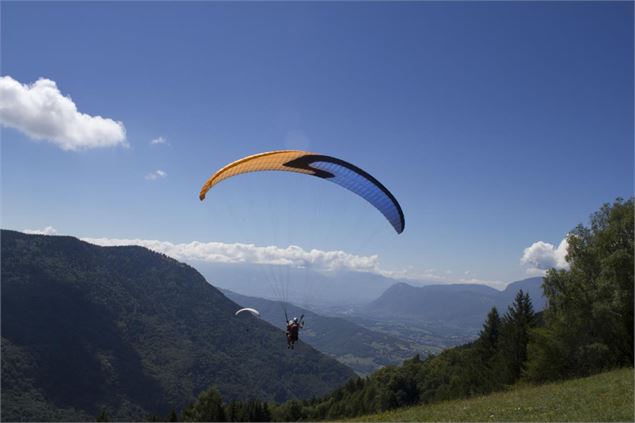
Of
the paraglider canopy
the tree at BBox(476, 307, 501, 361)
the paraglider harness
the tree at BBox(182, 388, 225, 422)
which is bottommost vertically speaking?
the tree at BBox(182, 388, 225, 422)

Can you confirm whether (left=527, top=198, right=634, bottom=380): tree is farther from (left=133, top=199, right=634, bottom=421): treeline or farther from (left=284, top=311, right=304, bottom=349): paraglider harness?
(left=284, top=311, right=304, bottom=349): paraglider harness

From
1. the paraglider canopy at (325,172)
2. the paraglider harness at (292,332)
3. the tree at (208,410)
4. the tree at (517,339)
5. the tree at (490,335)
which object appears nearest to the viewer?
the paraglider canopy at (325,172)

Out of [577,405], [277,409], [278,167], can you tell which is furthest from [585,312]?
[277,409]

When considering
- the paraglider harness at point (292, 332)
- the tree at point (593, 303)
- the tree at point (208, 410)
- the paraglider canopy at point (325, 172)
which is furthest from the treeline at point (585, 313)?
the tree at point (208, 410)

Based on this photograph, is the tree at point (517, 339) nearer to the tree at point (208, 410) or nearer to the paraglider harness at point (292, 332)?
the paraglider harness at point (292, 332)

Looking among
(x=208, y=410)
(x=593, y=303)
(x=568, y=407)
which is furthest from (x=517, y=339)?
(x=208, y=410)

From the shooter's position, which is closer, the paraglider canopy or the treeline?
the paraglider canopy

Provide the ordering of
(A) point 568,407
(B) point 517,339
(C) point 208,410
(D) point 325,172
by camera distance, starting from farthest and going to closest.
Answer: (C) point 208,410 < (B) point 517,339 < (D) point 325,172 < (A) point 568,407

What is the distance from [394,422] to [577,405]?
706 cm

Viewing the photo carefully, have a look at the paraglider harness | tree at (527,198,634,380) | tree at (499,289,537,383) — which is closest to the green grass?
the paraglider harness

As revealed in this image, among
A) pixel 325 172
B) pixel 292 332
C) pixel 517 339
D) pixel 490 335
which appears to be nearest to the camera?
pixel 325 172

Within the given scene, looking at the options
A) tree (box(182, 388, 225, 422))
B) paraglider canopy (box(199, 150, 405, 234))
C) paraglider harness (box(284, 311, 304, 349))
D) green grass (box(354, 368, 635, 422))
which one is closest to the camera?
green grass (box(354, 368, 635, 422))

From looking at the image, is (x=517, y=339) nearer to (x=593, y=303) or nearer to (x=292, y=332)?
(x=593, y=303)

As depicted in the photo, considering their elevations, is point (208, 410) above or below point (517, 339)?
below
